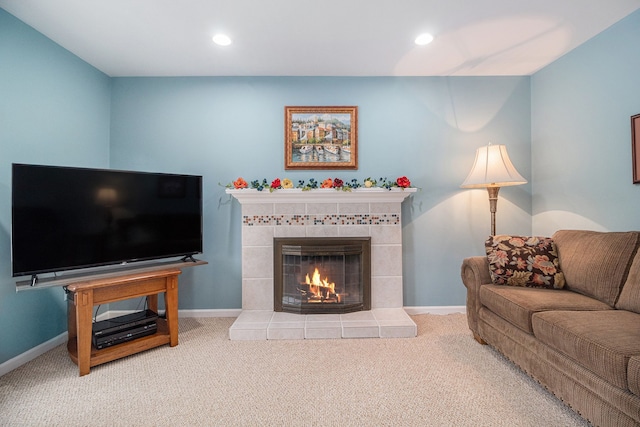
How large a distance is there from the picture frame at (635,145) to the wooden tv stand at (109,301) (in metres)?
3.54

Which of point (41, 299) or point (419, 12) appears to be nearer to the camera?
point (419, 12)

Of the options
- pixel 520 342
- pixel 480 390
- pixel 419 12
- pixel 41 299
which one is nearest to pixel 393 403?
pixel 480 390

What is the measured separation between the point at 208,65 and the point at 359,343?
2.88 metres

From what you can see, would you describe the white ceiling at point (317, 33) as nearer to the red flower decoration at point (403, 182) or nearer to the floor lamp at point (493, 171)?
the floor lamp at point (493, 171)

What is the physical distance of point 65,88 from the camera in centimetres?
244

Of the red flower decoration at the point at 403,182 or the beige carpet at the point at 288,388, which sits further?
the red flower decoration at the point at 403,182

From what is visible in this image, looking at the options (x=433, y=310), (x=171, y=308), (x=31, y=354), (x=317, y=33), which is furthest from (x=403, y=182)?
(x=31, y=354)

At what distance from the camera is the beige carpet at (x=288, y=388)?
153 centimetres

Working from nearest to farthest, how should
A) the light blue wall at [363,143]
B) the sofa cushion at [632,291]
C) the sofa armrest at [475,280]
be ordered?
the sofa cushion at [632,291] → the sofa armrest at [475,280] → the light blue wall at [363,143]

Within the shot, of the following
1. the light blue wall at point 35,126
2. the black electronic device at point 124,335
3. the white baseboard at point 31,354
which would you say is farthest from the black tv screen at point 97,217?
the white baseboard at point 31,354

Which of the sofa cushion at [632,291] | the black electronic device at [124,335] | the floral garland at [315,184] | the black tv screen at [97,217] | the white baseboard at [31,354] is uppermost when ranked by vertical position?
the floral garland at [315,184]

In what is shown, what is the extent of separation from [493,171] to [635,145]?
89cm

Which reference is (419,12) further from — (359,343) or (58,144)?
(58,144)

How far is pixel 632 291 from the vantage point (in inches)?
66.4
